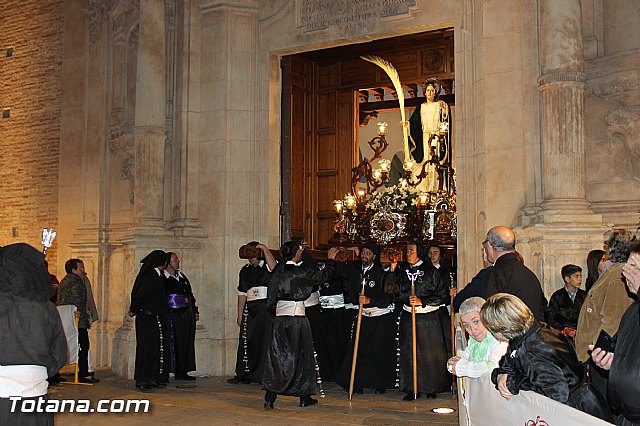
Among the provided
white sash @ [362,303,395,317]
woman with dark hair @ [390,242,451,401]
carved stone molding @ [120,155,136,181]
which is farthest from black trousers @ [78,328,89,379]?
woman with dark hair @ [390,242,451,401]

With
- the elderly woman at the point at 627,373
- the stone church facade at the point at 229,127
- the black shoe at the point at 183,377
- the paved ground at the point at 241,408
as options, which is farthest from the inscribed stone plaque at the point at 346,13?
the elderly woman at the point at 627,373

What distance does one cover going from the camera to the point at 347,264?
10.8 m

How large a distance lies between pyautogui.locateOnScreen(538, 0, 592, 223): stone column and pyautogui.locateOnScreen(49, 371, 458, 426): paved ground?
106 inches

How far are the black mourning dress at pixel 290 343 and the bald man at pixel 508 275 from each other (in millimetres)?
2736

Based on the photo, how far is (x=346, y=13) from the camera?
11570 millimetres

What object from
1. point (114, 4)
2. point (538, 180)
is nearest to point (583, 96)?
point (538, 180)

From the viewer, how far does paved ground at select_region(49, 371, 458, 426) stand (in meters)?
8.28

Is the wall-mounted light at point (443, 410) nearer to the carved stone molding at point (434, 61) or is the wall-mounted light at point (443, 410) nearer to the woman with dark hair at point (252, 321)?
the woman with dark hair at point (252, 321)

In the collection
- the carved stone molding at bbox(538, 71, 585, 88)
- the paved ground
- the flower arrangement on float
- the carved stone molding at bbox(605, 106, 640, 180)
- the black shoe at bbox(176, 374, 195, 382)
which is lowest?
the paved ground

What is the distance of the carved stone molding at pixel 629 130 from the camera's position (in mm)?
9359

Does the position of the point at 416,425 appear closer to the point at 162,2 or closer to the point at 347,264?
the point at 347,264

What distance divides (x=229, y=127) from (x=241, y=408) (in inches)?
179

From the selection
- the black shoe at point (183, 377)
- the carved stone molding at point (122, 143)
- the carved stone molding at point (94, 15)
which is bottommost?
the black shoe at point (183, 377)

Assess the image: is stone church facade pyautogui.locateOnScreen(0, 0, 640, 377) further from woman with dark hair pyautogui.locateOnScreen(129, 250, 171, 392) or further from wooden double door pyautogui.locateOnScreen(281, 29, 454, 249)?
wooden double door pyautogui.locateOnScreen(281, 29, 454, 249)
